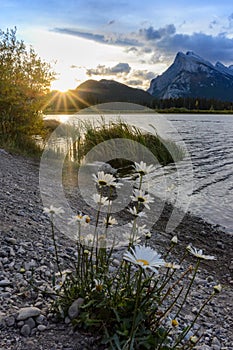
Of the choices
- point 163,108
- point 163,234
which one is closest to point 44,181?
point 163,234

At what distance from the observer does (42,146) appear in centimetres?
1548

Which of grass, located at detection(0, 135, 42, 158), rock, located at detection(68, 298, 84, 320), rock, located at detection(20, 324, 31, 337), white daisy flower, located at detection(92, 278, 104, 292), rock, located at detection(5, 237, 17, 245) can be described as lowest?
grass, located at detection(0, 135, 42, 158)

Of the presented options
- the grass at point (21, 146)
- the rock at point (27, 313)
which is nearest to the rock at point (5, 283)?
the rock at point (27, 313)

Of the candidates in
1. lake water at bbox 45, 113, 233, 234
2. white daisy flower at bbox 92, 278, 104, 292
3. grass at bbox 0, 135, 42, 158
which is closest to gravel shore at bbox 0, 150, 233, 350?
white daisy flower at bbox 92, 278, 104, 292

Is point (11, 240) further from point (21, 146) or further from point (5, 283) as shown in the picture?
point (21, 146)

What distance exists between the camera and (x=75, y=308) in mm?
2906

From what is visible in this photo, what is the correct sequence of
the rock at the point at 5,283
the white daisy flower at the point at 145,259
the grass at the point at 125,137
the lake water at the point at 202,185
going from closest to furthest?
the white daisy flower at the point at 145,259 < the rock at the point at 5,283 < the lake water at the point at 202,185 < the grass at the point at 125,137

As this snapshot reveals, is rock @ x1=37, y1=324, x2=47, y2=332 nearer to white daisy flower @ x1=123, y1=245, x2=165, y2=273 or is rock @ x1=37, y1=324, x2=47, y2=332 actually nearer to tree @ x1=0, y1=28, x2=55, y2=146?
white daisy flower @ x1=123, y1=245, x2=165, y2=273

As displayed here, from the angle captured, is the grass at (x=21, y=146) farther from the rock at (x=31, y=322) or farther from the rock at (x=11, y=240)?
the rock at (x=31, y=322)

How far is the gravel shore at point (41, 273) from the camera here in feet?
9.25

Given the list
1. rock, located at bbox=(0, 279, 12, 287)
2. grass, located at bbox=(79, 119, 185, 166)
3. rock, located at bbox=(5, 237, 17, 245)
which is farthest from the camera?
grass, located at bbox=(79, 119, 185, 166)

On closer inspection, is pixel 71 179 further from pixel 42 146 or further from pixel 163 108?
pixel 163 108

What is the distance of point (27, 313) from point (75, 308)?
42cm

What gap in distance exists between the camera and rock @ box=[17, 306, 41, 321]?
2941 millimetres
